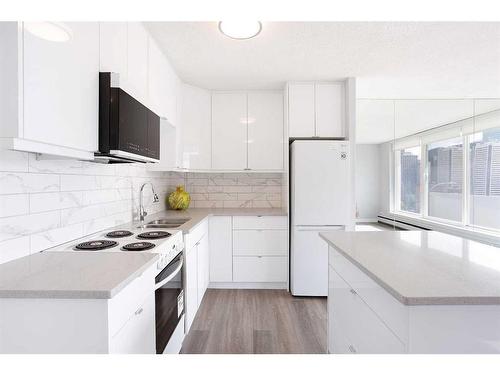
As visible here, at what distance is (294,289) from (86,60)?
2.66m

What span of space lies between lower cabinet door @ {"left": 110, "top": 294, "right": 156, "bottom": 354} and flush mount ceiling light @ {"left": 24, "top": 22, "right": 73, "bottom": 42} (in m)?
1.12

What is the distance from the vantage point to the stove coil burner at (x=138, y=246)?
140cm

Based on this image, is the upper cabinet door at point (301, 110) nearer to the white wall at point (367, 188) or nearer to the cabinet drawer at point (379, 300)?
the white wall at point (367, 188)

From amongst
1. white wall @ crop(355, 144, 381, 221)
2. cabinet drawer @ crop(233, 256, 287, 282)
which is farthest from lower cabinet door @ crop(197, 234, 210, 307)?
white wall @ crop(355, 144, 381, 221)

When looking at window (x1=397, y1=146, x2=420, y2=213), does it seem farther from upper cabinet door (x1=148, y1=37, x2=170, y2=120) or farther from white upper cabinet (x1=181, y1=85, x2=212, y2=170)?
upper cabinet door (x1=148, y1=37, x2=170, y2=120)

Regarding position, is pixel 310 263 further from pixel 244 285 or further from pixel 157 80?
pixel 157 80

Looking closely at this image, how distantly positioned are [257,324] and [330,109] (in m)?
2.38

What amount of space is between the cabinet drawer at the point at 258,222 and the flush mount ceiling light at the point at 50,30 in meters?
2.23

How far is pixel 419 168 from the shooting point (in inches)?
149

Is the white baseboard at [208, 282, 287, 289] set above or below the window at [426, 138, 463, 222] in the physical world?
below

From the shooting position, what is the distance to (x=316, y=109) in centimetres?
299

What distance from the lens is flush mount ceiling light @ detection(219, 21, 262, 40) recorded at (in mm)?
1802

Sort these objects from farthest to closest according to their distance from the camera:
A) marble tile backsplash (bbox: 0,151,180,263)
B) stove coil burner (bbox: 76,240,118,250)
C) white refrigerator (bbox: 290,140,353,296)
A: white refrigerator (bbox: 290,140,353,296), stove coil burner (bbox: 76,240,118,250), marble tile backsplash (bbox: 0,151,180,263)

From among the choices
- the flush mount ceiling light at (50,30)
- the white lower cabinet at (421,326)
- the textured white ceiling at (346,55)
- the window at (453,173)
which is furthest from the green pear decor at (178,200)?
the window at (453,173)
